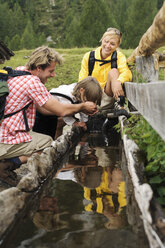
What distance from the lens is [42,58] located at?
3.60 m

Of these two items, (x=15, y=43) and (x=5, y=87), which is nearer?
(x=5, y=87)

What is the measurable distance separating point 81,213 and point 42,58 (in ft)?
7.09

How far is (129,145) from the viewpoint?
226 centimetres

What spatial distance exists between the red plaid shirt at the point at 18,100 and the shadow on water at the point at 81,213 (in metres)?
0.61

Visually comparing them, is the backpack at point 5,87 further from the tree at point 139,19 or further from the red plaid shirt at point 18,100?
the tree at point 139,19

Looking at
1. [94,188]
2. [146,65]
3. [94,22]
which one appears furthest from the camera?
[94,22]

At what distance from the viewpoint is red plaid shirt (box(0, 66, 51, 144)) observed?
3.10 m

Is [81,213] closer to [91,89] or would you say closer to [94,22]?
[91,89]

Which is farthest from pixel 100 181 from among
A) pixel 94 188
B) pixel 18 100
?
pixel 18 100

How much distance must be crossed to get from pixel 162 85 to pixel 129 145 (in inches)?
42.2

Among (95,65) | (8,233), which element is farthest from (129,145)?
(95,65)

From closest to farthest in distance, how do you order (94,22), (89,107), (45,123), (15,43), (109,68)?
(89,107)
(45,123)
(109,68)
(94,22)
(15,43)

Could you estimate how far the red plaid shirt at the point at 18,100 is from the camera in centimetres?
310

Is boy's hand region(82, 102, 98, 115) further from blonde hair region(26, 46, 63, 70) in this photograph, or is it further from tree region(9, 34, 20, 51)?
tree region(9, 34, 20, 51)
